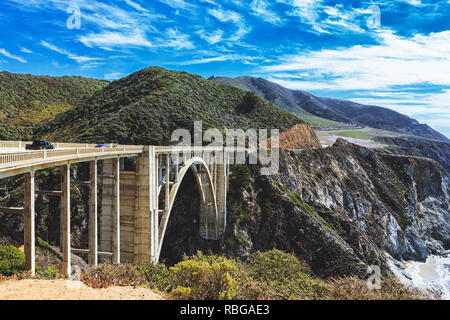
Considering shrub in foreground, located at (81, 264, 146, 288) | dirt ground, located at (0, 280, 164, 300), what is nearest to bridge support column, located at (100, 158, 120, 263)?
shrub in foreground, located at (81, 264, 146, 288)

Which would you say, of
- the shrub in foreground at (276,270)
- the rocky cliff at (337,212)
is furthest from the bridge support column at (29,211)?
the rocky cliff at (337,212)

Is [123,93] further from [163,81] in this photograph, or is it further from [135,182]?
[135,182]

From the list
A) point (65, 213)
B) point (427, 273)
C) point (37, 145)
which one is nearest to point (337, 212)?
point (427, 273)

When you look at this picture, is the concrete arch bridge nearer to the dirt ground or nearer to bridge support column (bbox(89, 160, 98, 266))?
bridge support column (bbox(89, 160, 98, 266))

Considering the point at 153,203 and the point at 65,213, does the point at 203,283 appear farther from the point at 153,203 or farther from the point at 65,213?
the point at 153,203

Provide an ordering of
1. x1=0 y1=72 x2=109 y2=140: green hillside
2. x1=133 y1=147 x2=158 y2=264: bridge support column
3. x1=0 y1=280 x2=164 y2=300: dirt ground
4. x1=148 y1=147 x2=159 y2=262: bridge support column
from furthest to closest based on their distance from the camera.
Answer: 1. x1=0 y1=72 x2=109 y2=140: green hillside
2. x1=148 y1=147 x2=159 y2=262: bridge support column
3. x1=133 y1=147 x2=158 y2=264: bridge support column
4. x1=0 y1=280 x2=164 y2=300: dirt ground

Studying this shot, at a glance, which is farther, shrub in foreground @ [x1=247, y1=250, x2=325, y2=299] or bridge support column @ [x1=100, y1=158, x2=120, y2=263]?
shrub in foreground @ [x1=247, y1=250, x2=325, y2=299]

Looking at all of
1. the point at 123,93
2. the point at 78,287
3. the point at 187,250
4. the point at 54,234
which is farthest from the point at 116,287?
the point at 123,93
